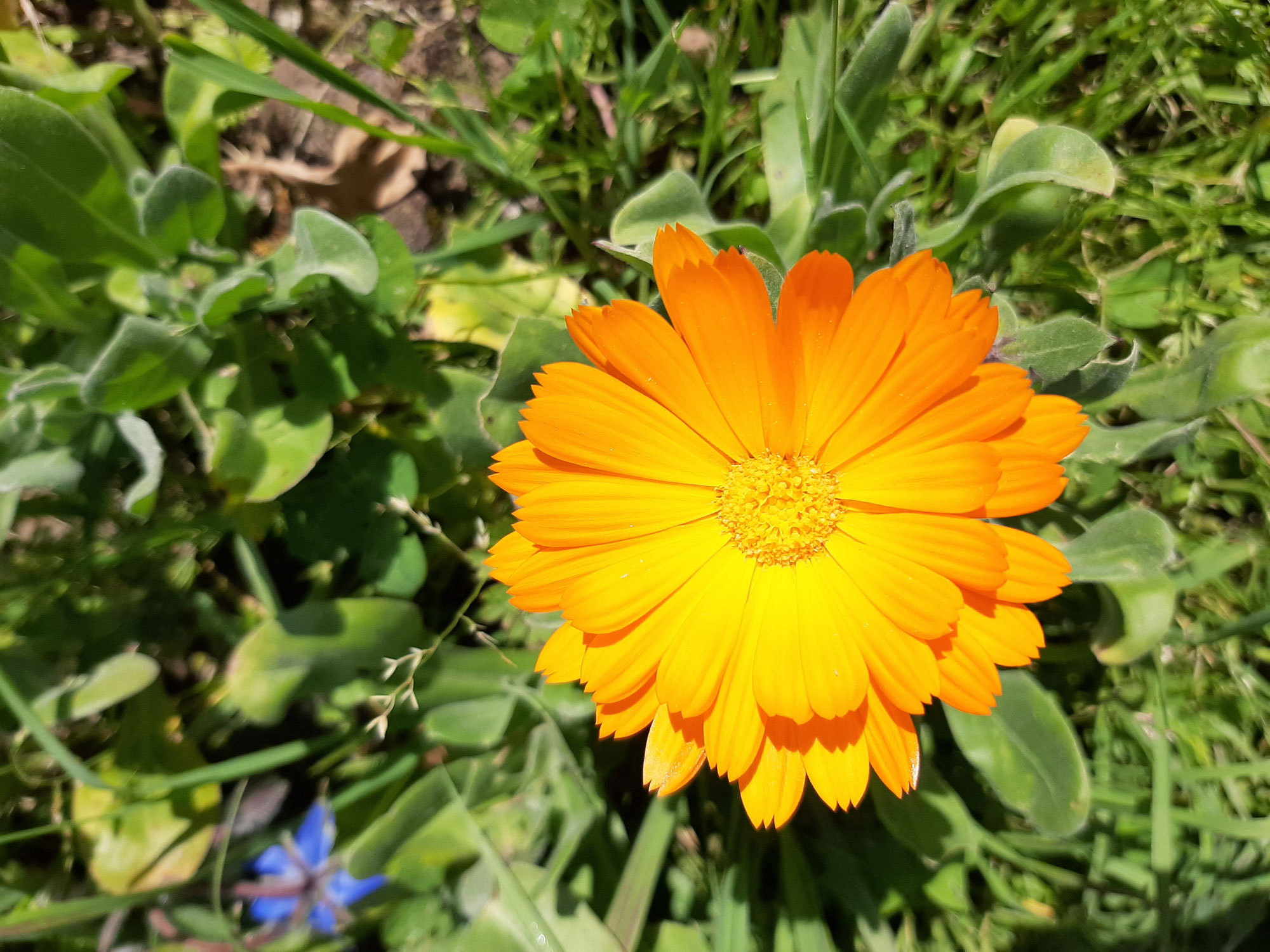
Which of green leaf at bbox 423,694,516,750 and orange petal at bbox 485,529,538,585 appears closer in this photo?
orange petal at bbox 485,529,538,585

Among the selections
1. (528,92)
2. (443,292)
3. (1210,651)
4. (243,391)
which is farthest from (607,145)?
(1210,651)

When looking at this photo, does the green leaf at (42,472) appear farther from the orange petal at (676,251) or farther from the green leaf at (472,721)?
the orange petal at (676,251)

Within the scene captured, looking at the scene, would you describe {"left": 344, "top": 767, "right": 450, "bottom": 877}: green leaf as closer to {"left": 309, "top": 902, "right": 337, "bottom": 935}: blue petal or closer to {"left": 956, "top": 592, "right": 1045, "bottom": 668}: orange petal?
{"left": 309, "top": 902, "right": 337, "bottom": 935}: blue petal

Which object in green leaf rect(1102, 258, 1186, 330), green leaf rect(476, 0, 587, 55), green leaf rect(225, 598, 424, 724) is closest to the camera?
green leaf rect(225, 598, 424, 724)

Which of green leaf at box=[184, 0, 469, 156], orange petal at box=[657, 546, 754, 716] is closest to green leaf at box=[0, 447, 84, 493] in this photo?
green leaf at box=[184, 0, 469, 156]

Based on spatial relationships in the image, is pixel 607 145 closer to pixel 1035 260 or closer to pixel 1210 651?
pixel 1035 260

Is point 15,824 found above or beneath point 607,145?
beneath
